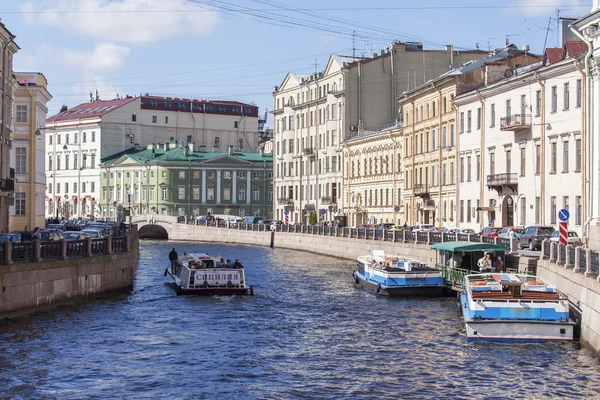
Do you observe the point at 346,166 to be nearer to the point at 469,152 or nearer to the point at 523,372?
the point at 469,152

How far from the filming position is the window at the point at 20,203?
6656cm

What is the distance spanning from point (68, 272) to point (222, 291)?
8.02 metres

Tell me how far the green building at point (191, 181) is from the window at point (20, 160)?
A: 5427 centimetres

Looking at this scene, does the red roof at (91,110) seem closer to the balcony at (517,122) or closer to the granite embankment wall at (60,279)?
the balcony at (517,122)

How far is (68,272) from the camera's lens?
109ft

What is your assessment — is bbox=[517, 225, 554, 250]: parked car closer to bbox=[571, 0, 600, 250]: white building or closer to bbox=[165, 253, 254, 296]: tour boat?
bbox=[571, 0, 600, 250]: white building

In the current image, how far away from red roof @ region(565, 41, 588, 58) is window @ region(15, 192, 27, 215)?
34914 millimetres

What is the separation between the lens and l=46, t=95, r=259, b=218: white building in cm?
13050

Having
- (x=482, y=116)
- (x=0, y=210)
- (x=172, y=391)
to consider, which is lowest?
(x=172, y=391)

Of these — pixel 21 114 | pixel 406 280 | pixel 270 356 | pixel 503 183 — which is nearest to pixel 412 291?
pixel 406 280

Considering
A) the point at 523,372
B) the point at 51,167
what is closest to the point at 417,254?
the point at 523,372

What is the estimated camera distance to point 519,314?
27.6 metres

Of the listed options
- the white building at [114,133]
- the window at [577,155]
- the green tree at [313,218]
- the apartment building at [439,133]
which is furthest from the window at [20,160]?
the white building at [114,133]

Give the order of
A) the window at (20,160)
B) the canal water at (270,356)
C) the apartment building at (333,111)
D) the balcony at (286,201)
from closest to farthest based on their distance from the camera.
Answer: the canal water at (270,356)
the window at (20,160)
the apartment building at (333,111)
the balcony at (286,201)
